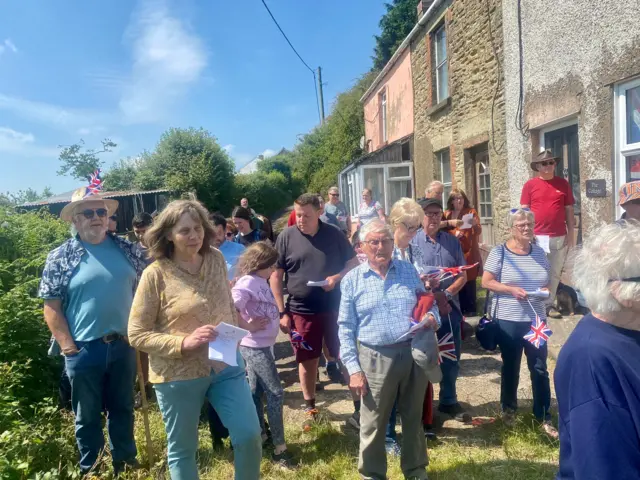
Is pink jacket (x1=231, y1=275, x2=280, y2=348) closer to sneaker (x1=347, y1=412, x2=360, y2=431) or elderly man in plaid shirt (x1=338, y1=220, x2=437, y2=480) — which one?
elderly man in plaid shirt (x1=338, y1=220, x2=437, y2=480)

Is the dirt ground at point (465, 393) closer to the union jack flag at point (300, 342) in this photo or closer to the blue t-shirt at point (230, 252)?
the union jack flag at point (300, 342)

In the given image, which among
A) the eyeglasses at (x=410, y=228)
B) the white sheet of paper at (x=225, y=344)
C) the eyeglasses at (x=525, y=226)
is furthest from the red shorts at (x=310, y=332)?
the eyeglasses at (x=525, y=226)

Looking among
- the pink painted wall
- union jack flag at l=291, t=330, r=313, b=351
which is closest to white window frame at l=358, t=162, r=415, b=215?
the pink painted wall

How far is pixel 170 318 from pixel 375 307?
47.5 inches

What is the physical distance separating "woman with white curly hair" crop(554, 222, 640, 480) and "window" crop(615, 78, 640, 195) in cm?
438

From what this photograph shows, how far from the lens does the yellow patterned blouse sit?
2.50m

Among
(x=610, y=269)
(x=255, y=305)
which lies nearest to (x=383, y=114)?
(x=255, y=305)

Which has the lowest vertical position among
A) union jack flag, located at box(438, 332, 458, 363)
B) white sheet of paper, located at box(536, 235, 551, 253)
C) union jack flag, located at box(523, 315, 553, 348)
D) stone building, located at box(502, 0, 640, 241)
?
union jack flag, located at box(438, 332, 458, 363)

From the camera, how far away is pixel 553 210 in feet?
18.1

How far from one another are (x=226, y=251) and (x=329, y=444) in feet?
6.17

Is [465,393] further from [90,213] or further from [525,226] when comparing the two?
[90,213]

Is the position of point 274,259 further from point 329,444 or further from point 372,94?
point 372,94

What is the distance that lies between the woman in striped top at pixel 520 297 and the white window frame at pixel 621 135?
103 inches

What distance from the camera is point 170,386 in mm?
2527
